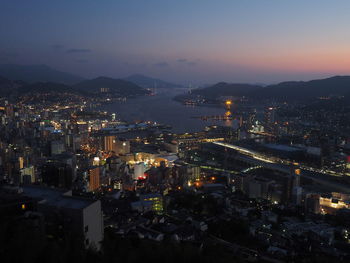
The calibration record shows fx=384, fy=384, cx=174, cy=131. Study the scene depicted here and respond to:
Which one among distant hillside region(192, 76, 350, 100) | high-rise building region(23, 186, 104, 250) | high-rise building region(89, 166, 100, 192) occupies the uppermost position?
distant hillside region(192, 76, 350, 100)

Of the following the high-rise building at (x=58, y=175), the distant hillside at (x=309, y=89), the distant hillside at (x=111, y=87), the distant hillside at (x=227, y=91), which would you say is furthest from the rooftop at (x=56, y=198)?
the distant hillside at (x=111, y=87)

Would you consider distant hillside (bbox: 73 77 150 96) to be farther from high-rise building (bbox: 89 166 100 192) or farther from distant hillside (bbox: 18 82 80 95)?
high-rise building (bbox: 89 166 100 192)

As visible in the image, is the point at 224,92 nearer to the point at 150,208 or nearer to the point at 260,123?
the point at 260,123

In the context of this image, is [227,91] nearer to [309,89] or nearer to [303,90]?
[303,90]

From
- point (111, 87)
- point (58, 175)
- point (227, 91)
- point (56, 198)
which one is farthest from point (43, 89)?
point (56, 198)

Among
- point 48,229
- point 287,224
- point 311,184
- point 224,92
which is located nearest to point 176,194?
point 287,224

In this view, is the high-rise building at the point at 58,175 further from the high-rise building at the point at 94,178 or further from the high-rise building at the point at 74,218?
the high-rise building at the point at 74,218

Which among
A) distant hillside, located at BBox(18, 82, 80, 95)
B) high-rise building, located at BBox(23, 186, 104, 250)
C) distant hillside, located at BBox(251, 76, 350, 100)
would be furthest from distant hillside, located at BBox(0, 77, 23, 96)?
high-rise building, located at BBox(23, 186, 104, 250)

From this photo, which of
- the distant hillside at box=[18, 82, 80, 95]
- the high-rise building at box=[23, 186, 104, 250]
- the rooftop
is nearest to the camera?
the high-rise building at box=[23, 186, 104, 250]

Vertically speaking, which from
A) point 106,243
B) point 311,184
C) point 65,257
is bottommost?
point 311,184
